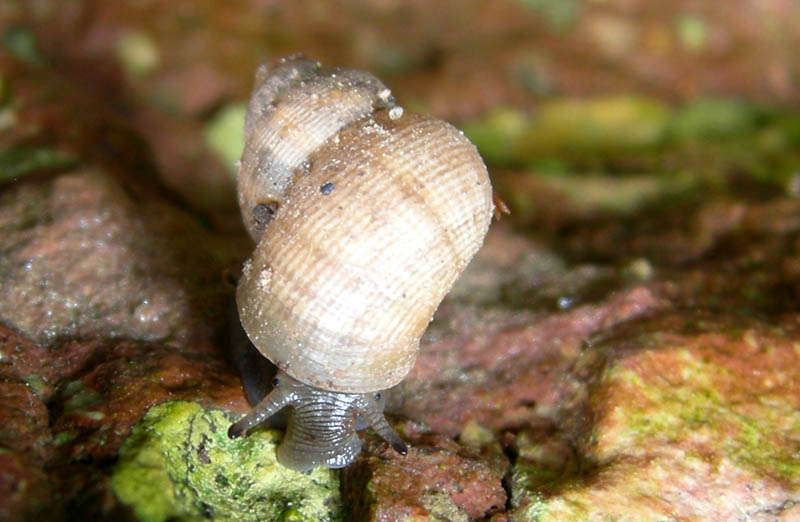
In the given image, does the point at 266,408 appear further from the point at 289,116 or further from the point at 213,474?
the point at 289,116

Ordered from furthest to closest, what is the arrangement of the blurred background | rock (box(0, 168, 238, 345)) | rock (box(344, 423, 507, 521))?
the blurred background, rock (box(0, 168, 238, 345)), rock (box(344, 423, 507, 521))

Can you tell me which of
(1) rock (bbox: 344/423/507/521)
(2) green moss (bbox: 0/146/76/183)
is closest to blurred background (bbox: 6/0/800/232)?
(2) green moss (bbox: 0/146/76/183)

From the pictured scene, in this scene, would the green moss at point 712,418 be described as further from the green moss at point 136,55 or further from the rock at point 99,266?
the green moss at point 136,55

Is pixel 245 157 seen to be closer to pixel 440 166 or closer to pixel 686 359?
pixel 440 166

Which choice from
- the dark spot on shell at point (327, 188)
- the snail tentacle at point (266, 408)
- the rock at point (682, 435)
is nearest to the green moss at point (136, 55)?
the dark spot on shell at point (327, 188)

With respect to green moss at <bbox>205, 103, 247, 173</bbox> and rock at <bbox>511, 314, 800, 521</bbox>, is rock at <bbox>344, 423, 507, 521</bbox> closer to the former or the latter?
rock at <bbox>511, 314, 800, 521</bbox>

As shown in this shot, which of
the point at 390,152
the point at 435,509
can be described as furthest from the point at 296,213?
the point at 435,509

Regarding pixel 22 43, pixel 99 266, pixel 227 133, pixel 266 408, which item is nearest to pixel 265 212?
pixel 266 408
